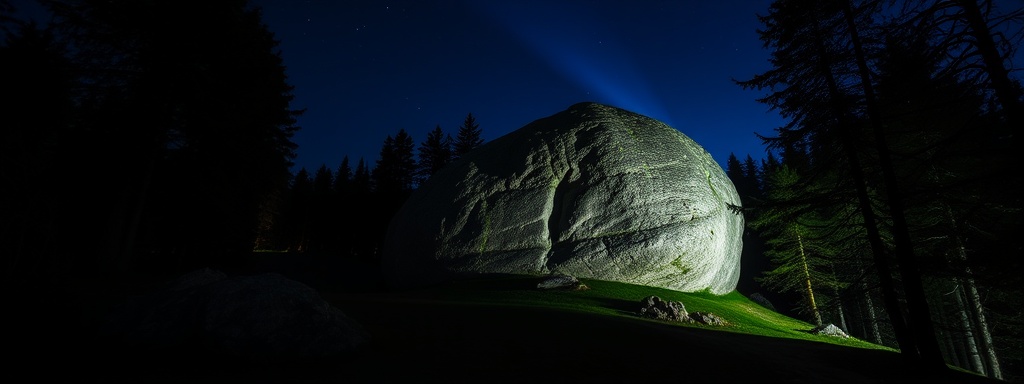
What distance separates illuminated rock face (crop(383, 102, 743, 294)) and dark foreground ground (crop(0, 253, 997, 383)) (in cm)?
1083

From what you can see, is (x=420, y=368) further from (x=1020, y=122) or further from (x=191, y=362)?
(x=1020, y=122)

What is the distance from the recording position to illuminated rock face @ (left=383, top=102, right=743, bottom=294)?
68.4ft

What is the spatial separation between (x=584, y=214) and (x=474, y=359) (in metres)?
15.8

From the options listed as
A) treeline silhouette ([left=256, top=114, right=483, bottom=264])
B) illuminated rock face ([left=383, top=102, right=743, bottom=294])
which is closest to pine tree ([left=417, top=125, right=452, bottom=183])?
treeline silhouette ([left=256, top=114, right=483, bottom=264])

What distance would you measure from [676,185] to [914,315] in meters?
14.7

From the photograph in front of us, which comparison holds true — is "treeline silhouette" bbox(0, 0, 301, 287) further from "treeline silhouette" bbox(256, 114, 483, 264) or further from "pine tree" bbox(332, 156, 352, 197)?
"pine tree" bbox(332, 156, 352, 197)

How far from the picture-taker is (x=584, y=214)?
21.6m

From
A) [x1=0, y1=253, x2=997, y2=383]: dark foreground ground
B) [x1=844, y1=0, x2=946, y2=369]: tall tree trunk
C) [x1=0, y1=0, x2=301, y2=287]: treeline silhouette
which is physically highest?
[x1=0, y1=0, x2=301, y2=287]: treeline silhouette

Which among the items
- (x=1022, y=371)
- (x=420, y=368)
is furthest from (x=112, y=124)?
(x=1022, y=371)

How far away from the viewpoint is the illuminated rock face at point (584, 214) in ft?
68.4

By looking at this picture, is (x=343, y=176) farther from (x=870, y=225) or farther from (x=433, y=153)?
(x=870, y=225)

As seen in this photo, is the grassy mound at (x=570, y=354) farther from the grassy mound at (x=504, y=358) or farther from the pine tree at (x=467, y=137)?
the pine tree at (x=467, y=137)

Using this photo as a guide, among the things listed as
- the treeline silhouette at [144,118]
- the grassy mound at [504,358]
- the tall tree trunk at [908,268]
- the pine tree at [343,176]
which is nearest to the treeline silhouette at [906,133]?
the tall tree trunk at [908,268]

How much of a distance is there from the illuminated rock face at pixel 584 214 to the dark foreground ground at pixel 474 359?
10833mm
